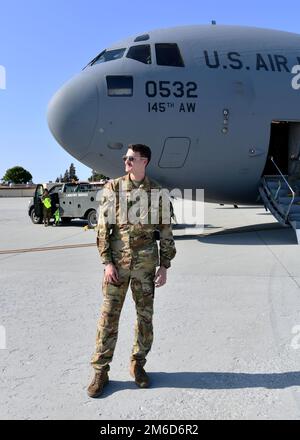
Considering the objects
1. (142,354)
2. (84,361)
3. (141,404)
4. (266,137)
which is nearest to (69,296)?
(84,361)

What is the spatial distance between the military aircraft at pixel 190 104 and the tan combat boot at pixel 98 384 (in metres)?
7.56

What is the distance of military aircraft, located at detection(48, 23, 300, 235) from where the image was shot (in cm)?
1012

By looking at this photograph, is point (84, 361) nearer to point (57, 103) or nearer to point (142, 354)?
point (142, 354)

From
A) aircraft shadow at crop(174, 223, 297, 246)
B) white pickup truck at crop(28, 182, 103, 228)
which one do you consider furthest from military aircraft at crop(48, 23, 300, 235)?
white pickup truck at crop(28, 182, 103, 228)

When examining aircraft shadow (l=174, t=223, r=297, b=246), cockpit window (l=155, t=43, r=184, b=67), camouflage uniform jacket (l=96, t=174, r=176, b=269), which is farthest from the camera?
aircraft shadow (l=174, t=223, r=297, b=246)

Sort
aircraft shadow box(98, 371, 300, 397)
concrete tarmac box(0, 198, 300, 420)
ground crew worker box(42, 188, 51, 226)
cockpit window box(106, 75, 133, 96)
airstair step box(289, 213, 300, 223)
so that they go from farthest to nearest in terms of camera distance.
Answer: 1. ground crew worker box(42, 188, 51, 226)
2. airstair step box(289, 213, 300, 223)
3. cockpit window box(106, 75, 133, 96)
4. aircraft shadow box(98, 371, 300, 397)
5. concrete tarmac box(0, 198, 300, 420)

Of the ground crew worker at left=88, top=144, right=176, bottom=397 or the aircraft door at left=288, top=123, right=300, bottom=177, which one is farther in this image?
the aircraft door at left=288, top=123, right=300, bottom=177

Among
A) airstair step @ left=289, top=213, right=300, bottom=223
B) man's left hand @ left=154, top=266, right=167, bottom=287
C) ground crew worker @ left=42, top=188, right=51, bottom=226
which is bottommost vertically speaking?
ground crew worker @ left=42, top=188, right=51, bottom=226

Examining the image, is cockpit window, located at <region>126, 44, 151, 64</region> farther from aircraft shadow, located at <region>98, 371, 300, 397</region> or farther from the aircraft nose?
aircraft shadow, located at <region>98, 371, 300, 397</region>

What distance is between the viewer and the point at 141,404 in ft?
10.3

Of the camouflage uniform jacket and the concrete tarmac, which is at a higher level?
the camouflage uniform jacket

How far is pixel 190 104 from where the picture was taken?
10.3 meters

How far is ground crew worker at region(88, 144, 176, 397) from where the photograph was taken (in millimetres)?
3484

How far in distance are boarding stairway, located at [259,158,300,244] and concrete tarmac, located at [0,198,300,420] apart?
7.99ft
